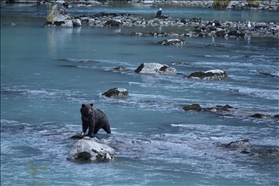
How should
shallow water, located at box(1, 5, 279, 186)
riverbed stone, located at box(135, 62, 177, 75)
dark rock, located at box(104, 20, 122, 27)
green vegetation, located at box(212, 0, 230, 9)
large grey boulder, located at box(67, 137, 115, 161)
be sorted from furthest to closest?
green vegetation, located at box(212, 0, 230, 9) → dark rock, located at box(104, 20, 122, 27) → riverbed stone, located at box(135, 62, 177, 75) → large grey boulder, located at box(67, 137, 115, 161) → shallow water, located at box(1, 5, 279, 186)

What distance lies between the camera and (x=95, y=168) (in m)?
13.6

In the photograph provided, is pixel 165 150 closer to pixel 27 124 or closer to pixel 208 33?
pixel 27 124

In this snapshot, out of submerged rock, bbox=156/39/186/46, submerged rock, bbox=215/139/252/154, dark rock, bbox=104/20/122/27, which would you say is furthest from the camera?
dark rock, bbox=104/20/122/27

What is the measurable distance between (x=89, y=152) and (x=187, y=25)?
3704 cm

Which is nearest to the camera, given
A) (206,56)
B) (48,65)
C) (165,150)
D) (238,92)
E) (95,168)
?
(95,168)

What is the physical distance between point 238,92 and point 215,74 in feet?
9.05

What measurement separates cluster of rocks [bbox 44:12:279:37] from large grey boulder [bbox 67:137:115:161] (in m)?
28.3

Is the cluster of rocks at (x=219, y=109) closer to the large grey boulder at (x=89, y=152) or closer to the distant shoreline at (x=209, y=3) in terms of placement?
the large grey boulder at (x=89, y=152)

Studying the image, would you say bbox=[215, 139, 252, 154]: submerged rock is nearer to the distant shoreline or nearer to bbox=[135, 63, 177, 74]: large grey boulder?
bbox=[135, 63, 177, 74]: large grey boulder

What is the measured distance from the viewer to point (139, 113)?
62.4 feet

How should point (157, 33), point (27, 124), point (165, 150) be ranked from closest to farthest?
1. point (165, 150)
2. point (27, 124)
3. point (157, 33)

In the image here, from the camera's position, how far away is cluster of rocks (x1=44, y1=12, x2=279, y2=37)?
42750mm

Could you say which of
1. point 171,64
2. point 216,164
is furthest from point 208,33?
point 216,164

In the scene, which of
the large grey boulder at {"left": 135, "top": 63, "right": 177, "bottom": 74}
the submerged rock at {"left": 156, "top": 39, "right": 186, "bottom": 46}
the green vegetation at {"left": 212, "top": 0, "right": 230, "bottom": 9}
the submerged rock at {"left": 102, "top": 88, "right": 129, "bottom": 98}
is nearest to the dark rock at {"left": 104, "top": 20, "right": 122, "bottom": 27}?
the submerged rock at {"left": 156, "top": 39, "right": 186, "bottom": 46}
